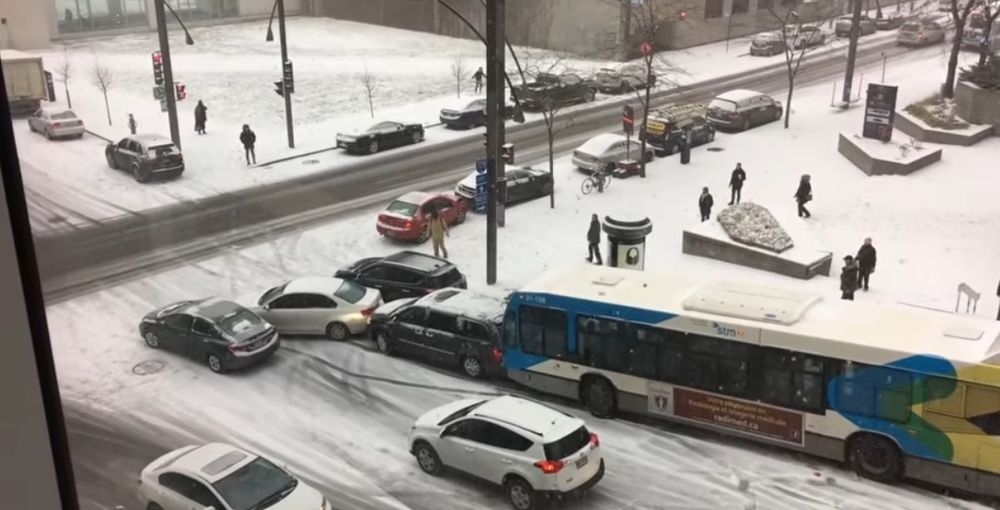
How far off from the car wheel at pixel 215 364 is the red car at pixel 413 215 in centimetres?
195

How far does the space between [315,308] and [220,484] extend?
2174mm

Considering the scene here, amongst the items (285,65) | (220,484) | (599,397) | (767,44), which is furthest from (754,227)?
(220,484)

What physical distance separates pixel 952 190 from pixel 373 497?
17.2ft

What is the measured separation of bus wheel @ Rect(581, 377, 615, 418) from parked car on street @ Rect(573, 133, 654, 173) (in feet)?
8.54

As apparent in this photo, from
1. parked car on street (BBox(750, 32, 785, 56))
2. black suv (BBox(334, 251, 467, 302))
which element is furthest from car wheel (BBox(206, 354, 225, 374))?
parked car on street (BBox(750, 32, 785, 56))

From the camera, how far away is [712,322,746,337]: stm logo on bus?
5.08m

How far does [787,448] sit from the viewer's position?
198 inches

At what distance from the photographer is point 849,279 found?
5.75 meters

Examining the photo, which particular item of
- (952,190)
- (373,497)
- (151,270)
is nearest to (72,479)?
(373,497)

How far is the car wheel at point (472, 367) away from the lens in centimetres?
571

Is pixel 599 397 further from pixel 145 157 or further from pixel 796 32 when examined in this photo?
pixel 796 32

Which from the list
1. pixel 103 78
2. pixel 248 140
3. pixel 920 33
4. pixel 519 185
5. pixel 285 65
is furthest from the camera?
pixel 920 33

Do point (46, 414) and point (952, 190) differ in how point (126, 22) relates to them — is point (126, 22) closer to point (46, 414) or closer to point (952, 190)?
point (46, 414)

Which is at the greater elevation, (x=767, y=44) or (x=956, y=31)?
(x=956, y=31)
